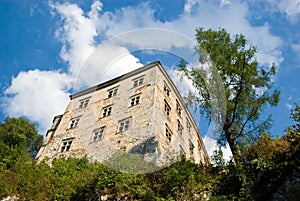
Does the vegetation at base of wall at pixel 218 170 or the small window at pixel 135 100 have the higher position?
the small window at pixel 135 100

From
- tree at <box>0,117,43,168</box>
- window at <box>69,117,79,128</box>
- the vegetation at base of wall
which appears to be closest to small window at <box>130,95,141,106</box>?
the vegetation at base of wall

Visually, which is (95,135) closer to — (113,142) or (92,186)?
(113,142)

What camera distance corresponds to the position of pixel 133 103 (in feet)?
52.2

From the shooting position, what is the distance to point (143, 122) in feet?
42.0

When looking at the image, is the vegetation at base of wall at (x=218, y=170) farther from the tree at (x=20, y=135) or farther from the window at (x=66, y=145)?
the tree at (x=20, y=135)

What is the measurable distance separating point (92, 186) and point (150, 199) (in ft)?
8.23

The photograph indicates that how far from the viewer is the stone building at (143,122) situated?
402 inches

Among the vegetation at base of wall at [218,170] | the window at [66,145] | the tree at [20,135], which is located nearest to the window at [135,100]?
the vegetation at base of wall at [218,170]

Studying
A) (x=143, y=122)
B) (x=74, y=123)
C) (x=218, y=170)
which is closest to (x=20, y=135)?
(x=74, y=123)

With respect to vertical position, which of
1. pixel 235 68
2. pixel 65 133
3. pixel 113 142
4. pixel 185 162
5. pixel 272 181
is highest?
pixel 65 133

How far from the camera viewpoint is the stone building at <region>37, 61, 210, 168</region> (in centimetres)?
1021

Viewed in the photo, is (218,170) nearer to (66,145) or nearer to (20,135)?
(66,145)

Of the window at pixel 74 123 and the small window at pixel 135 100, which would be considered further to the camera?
the window at pixel 74 123

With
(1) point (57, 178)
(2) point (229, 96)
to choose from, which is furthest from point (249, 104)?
(1) point (57, 178)
